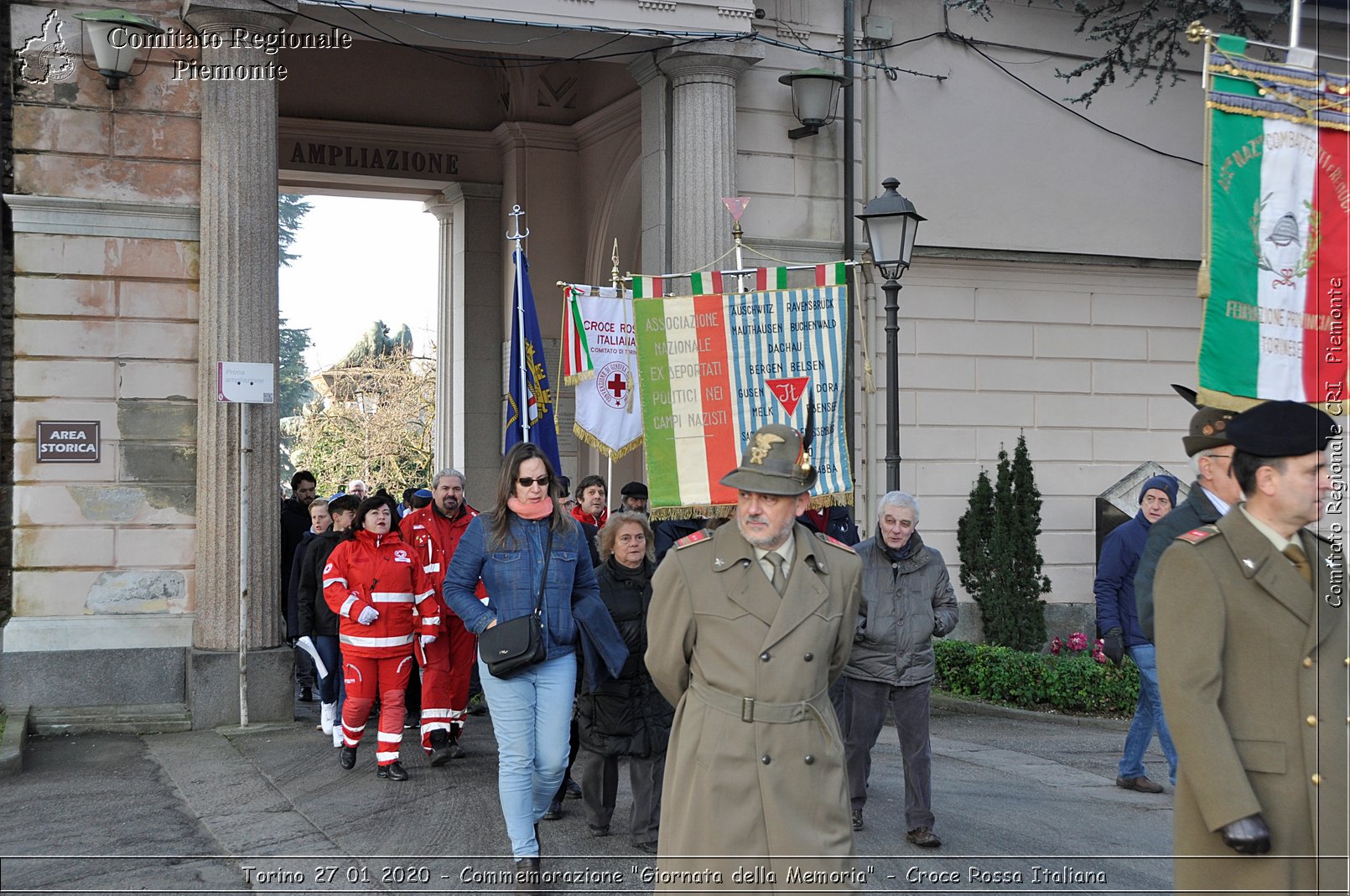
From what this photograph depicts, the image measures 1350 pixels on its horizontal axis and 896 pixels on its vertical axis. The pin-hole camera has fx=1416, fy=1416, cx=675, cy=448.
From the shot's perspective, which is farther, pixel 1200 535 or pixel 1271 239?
pixel 1271 239

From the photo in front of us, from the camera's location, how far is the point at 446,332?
18984 mm

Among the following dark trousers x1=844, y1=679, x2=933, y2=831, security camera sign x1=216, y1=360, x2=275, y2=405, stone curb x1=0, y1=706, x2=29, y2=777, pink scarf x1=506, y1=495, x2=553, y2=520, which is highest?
security camera sign x1=216, y1=360, x2=275, y2=405

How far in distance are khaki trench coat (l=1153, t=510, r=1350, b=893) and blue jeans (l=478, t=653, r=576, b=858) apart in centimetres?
340

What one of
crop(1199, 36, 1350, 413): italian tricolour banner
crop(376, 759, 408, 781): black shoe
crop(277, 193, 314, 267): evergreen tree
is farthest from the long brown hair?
crop(277, 193, 314, 267): evergreen tree

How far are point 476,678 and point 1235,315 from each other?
791 cm

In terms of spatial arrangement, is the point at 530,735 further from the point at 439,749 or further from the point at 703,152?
the point at 703,152

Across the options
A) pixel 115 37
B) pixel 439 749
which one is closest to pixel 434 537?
pixel 439 749

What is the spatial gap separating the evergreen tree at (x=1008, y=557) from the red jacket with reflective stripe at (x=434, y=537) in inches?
225

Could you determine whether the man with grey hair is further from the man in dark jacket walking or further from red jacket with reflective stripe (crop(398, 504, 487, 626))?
the man in dark jacket walking

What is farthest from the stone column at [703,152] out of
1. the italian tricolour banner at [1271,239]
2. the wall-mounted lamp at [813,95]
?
the italian tricolour banner at [1271,239]

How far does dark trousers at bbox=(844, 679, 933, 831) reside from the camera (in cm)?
759

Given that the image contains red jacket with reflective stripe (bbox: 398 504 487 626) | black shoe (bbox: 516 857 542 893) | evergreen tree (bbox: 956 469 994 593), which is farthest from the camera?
evergreen tree (bbox: 956 469 994 593)

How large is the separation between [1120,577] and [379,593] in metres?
4.77

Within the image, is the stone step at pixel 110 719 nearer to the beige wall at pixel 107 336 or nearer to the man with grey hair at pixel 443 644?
the beige wall at pixel 107 336
